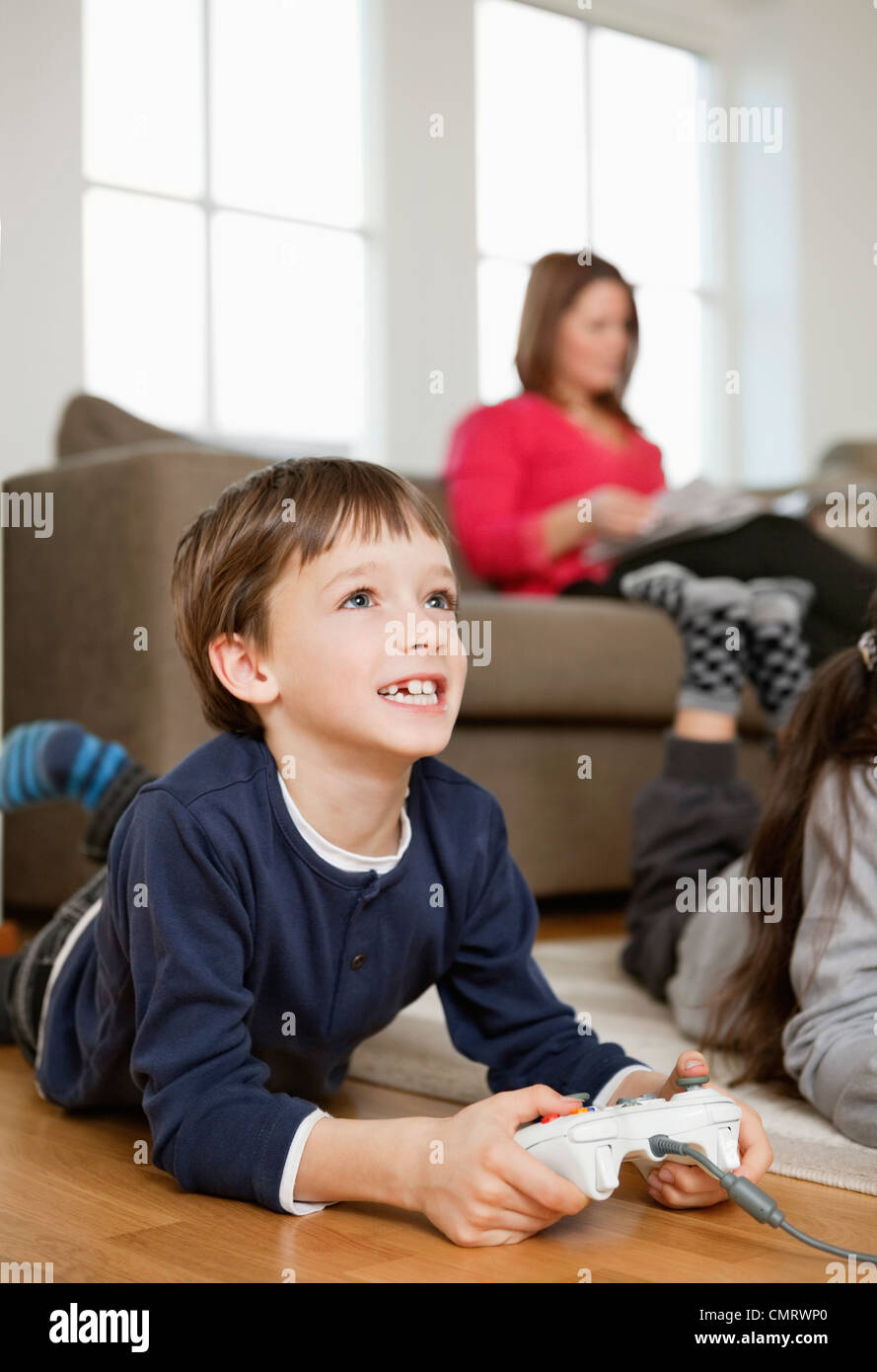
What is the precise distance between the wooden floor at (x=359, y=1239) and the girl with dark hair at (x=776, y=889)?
5.1 inches

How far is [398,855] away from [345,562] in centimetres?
19

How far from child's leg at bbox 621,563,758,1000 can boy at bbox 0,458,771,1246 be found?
0.44 meters

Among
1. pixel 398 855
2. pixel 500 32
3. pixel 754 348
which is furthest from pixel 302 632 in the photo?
pixel 754 348

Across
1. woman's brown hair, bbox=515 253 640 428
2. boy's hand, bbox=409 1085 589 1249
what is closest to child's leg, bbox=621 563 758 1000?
boy's hand, bbox=409 1085 589 1249

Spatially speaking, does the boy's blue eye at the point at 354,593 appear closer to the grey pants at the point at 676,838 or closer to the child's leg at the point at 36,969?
the child's leg at the point at 36,969

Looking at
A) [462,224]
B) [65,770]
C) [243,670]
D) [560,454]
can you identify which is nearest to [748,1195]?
[243,670]

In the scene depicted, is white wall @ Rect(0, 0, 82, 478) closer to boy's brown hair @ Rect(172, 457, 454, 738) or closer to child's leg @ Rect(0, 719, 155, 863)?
child's leg @ Rect(0, 719, 155, 863)

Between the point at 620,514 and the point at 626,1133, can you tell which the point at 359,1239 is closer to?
the point at 626,1133

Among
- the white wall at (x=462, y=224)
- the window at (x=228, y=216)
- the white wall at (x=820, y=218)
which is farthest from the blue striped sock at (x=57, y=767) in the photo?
the white wall at (x=820, y=218)

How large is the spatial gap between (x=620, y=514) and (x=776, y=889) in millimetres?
1025

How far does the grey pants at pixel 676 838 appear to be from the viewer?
1347 mm

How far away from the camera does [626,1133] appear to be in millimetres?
713

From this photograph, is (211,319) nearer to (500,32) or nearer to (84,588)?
(500,32)

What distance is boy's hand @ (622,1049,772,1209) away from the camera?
2.44 ft
